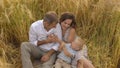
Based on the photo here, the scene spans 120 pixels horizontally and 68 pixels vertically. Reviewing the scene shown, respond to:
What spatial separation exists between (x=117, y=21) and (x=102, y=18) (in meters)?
0.24

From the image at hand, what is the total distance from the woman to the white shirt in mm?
78

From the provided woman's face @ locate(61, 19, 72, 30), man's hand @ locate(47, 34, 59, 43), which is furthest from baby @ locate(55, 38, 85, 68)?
woman's face @ locate(61, 19, 72, 30)

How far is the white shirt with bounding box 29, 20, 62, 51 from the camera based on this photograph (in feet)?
14.0

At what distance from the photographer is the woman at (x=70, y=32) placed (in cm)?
421

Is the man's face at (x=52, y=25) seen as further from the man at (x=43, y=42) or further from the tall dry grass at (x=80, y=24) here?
the tall dry grass at (x=80, y=24)

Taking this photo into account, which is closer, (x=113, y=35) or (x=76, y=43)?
(x=76, y=43)

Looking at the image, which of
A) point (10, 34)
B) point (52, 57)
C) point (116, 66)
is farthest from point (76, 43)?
point (10, 34)

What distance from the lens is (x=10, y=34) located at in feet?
15.3

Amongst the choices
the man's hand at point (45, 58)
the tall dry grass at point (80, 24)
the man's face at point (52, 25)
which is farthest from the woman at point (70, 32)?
the man's hand at point (45, 58)

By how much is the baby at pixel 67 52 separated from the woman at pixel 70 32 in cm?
7

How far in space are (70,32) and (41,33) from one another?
0.38 meters

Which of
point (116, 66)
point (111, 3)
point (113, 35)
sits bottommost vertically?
point (116, 66)

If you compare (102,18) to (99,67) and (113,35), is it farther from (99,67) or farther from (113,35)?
(99,67)

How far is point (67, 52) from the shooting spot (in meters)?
4.25
